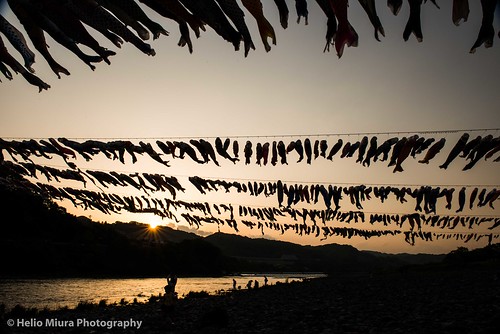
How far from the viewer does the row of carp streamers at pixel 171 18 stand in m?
2.00

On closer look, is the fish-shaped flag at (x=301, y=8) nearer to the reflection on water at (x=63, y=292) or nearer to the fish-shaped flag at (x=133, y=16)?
the fish-shaped flag at (x=133, y=16)

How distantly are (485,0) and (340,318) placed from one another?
2146 centimetres

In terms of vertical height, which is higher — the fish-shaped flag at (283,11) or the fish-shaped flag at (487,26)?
the fish-shaped flag at (283,11)

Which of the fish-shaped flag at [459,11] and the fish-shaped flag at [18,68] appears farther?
the fish-shaped flag at [18,68]

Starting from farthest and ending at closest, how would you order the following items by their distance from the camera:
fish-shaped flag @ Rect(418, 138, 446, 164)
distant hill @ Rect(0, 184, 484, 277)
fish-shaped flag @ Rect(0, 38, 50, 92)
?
distant hill @ Rect(0, 184, 484, 277)
fish-shaped flag @ Rect(418, 138, 446, 164)
fish-shaped flag @ Rect(0, 38, 50, 92)

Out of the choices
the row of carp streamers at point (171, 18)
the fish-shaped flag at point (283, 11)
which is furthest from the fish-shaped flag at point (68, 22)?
the fish-shaped flag at point (283, 11)

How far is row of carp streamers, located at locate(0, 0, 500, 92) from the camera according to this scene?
1996mm

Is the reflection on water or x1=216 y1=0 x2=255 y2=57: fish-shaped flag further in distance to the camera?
the reflection on water

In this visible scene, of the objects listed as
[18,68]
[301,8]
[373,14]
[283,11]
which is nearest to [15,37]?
[18,68]

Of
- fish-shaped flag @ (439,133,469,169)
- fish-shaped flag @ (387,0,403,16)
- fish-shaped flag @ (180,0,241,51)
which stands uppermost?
fish-shaped flag @ (439,133,469,169)

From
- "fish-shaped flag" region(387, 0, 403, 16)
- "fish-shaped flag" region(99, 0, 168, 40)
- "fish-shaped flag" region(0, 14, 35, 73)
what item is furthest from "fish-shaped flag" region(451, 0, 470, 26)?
"fish-shaped flag" region(0, 14, 35, 73)

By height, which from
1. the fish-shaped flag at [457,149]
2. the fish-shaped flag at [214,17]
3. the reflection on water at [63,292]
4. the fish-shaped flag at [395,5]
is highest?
the fish-shaped flag at [457,149]

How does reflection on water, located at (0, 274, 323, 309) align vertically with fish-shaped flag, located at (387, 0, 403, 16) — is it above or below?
below

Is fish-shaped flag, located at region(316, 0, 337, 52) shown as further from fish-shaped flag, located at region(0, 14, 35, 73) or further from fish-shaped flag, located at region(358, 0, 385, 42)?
fish-shaped flag, located at region(0, 14, 35, 73)
